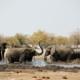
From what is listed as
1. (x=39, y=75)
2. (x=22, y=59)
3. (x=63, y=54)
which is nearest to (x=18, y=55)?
(x=22, y=59)

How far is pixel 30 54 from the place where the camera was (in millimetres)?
40844

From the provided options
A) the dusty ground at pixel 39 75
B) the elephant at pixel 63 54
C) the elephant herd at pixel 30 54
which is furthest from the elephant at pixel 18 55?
the dusty ground at pixel 39 75

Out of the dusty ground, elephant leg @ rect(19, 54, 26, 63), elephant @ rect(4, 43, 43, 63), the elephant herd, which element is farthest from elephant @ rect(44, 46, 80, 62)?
the dusty ground

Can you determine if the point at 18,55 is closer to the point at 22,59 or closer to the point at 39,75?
the point at 22,59

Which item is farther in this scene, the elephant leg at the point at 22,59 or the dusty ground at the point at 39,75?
the elephant leg at the point at 22,59

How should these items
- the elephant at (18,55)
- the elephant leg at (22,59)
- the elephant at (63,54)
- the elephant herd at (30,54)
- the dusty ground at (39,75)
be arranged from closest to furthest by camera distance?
the dusty ground at (39,75) < the elephant leg at (22,59) < the elephant at (18,55) < the elephant herd at (30,54) < the elephant at (63,54)

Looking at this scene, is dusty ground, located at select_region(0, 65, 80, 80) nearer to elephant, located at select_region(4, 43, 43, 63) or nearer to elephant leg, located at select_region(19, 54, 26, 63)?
elephant leg, located at select_region(19, 54, 26, 63)

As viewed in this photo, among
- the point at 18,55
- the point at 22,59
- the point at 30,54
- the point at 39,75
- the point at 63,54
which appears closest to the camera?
the point at 39,75

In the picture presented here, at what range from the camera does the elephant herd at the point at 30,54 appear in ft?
131

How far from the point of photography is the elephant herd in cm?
4006

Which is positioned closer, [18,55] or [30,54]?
[18,55]

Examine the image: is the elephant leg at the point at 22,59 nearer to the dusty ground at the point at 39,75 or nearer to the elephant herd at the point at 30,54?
the elephant herd at the point at 30,54

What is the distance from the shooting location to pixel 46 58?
45.9 m

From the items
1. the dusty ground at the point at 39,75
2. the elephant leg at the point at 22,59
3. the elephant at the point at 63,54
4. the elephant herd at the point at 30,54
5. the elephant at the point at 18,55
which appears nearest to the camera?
the dusty ground at the point at 39,75
